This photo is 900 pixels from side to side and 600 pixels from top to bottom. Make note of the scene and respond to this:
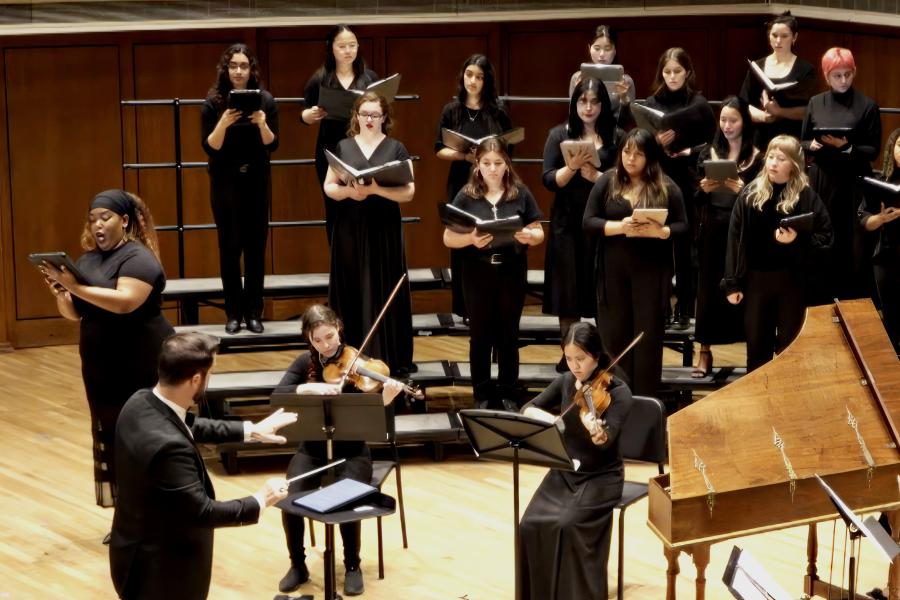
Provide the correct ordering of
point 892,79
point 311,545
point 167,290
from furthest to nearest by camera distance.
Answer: point 892,79 → point 167,290 → point 311,545

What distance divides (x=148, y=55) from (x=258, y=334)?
8.67 ft

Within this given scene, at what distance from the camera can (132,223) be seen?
5.78 m

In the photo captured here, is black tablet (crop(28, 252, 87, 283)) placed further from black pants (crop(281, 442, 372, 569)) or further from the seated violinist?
black pants (crop(281, 442, 372, 569))

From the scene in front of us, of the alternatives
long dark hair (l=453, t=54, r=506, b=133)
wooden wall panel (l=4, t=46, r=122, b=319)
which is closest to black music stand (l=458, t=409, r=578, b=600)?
long dark hair (l=453, t=54, r=506, b=133)

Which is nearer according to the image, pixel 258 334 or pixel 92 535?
pixel 92 535

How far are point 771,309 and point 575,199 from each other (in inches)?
46.7

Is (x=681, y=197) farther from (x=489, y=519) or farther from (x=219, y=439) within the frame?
(x=219, y=439)

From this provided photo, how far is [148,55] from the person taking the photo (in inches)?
360

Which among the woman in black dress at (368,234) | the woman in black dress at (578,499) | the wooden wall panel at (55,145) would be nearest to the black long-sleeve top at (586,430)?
the woman in black dress at (578,499)

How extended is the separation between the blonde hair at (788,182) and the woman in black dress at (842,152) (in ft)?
1.62

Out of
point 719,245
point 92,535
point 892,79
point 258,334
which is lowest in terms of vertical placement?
point 92,535

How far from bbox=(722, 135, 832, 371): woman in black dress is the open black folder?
189 cm

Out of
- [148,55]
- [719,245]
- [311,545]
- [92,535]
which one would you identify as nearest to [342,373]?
[311,545]

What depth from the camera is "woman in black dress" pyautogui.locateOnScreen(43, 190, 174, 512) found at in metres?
5.61
